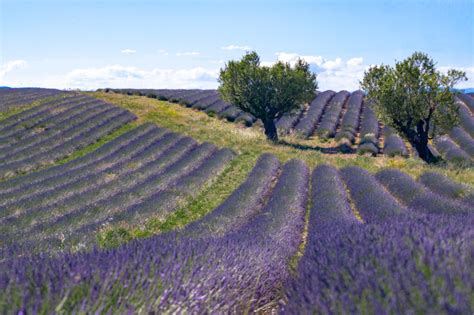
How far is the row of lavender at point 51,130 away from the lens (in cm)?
2300

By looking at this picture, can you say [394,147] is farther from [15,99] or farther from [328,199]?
[15,99]

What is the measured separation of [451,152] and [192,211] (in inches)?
730

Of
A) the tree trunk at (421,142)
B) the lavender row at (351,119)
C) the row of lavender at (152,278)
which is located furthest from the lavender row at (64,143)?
the row of lavender at (152,278)

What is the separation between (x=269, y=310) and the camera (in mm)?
6160

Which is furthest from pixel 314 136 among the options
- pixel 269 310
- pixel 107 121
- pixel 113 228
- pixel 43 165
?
pixel 269 310

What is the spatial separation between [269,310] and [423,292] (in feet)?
9.23

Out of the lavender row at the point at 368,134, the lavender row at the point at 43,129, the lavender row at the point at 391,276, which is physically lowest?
the lavender row at the point at 368,134

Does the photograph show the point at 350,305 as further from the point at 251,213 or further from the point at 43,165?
the point at 43,165

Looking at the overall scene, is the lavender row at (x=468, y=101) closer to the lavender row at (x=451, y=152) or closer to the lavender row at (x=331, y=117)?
the lavender row at (x=331, y=117)

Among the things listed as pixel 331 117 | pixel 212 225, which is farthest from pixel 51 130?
pixel 331 117

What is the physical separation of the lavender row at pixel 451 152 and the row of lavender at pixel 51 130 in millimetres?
17802

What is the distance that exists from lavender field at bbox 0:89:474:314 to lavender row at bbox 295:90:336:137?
461 mm

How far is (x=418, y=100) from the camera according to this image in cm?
2525

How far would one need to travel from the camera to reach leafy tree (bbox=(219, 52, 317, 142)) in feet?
103
